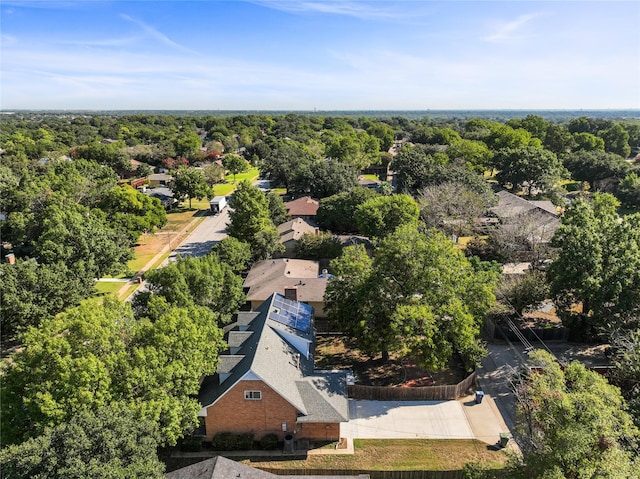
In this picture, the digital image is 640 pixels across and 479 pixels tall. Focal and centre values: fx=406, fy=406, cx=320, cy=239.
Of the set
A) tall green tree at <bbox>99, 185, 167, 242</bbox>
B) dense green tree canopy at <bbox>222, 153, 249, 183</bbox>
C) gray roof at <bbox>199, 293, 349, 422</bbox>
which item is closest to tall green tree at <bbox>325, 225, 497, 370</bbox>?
gray roof at <bbox>199, 293, 349, 422</bbox>

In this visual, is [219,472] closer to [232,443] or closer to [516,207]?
[232,443]

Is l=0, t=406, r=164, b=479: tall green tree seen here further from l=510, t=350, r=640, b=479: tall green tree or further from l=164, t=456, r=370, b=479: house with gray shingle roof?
l=510, t=350, r=640, b=479: tall green tree

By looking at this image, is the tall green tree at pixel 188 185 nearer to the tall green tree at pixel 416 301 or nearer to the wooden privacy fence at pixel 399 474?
the tall green tree at pixel 416 301

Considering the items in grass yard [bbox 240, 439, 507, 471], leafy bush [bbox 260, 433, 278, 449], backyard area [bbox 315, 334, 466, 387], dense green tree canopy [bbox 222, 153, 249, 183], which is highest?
dense green tree canopy [bbox 222, 153, 249, 183]

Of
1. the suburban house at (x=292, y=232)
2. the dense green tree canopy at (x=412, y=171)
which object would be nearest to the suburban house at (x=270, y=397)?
the suburban house at (x=292, y=232)

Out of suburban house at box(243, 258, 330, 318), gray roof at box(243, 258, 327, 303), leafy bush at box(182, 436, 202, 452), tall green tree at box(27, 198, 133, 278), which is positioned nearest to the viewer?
leafy bush at box(182, 436, 202, 452)

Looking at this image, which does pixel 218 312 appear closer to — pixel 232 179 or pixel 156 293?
pixel 156 293

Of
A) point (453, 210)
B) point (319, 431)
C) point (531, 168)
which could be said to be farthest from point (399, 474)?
point (531, 168)
